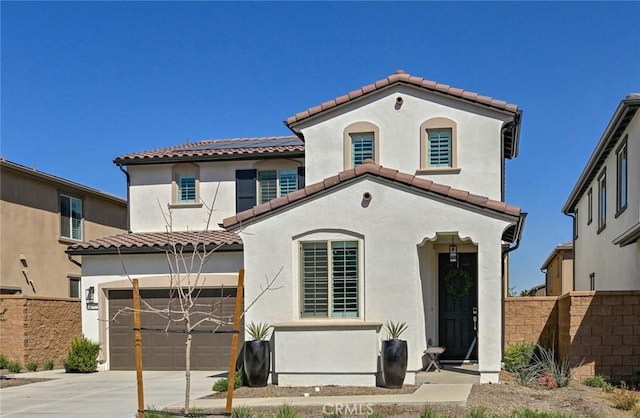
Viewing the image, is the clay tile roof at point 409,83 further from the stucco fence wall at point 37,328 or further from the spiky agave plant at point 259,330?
the stucco fence wall at point 37,328

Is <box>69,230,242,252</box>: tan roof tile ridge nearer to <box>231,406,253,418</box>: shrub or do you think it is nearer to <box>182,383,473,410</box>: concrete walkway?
<box>182,383,473,410</box>: concrete walkway

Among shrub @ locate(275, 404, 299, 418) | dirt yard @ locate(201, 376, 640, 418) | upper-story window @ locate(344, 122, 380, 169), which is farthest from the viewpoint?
upper-story window @ locate(344, 122, 380, 169)

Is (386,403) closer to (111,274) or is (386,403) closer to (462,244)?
(462,244)

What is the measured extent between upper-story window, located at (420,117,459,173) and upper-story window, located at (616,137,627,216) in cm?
467

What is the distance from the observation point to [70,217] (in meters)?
26.0

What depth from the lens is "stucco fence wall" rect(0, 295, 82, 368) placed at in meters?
19.2

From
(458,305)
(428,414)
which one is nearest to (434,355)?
(458,305)

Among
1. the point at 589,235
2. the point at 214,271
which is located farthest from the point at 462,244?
the point at 589,235

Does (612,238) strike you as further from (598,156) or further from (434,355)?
(434,355)

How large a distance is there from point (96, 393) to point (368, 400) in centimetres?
615

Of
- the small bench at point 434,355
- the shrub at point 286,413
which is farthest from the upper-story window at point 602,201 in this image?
the shrub at point 286,413

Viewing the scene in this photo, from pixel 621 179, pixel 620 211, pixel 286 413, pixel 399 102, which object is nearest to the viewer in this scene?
pixel 286 413

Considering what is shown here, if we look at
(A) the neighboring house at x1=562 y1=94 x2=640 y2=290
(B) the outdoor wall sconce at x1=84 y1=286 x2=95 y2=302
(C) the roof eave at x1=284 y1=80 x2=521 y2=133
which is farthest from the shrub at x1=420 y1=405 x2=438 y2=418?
(B) the outdoor wall sconce at x1=84 y1=286 x2=95 y2=302

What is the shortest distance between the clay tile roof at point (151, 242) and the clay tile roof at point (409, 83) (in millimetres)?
3599
